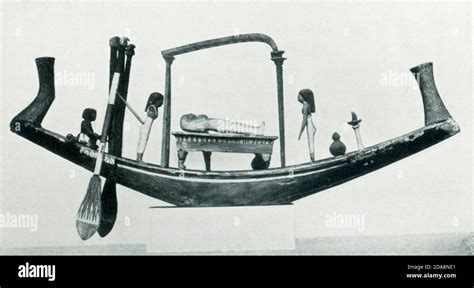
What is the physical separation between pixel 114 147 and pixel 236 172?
75cm

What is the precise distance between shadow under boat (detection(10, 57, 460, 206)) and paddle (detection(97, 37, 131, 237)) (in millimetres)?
95

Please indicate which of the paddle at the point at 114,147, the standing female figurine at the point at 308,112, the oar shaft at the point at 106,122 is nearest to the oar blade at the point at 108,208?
the paddle at the point at 114,147

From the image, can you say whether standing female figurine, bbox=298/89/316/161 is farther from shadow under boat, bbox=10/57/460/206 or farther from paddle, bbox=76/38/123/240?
paddle, bbox=76/38/123/240

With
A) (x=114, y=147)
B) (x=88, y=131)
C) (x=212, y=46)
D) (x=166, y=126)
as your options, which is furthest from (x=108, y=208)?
(x=212, y=46)

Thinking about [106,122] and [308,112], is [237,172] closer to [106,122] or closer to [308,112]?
[308,112]

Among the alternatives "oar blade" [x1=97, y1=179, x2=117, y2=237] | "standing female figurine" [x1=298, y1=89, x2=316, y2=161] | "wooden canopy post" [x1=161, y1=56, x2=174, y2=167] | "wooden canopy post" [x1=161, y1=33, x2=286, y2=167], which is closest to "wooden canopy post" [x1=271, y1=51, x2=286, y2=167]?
"wooden canopy post" [x1=161, y1=33, x2=286, y2=167]

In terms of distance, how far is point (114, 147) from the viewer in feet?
13.4

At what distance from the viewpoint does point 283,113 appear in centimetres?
412

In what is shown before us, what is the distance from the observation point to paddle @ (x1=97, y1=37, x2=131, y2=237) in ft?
13.4
